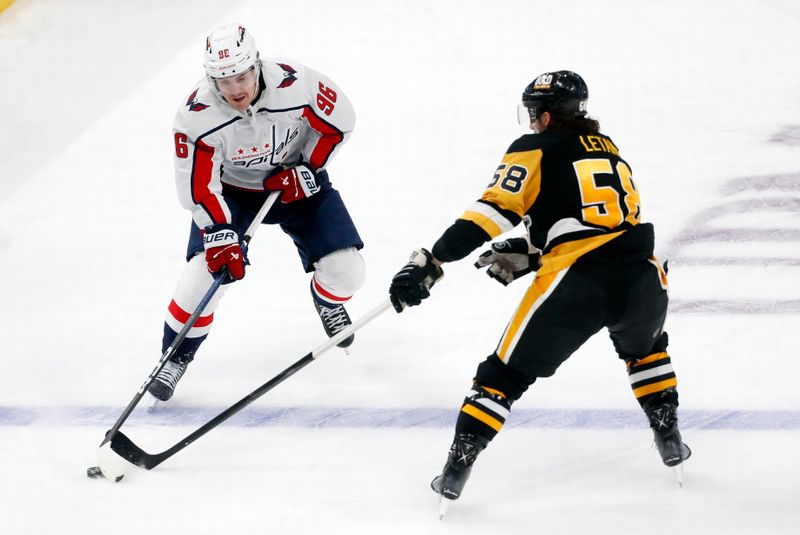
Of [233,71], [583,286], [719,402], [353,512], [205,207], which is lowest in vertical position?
[719,402]

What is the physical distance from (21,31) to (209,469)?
3.48 m

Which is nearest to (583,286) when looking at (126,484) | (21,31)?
(126,484)

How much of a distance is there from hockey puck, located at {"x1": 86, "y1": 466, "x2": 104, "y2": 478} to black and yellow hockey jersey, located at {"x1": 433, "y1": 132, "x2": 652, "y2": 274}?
124 cm

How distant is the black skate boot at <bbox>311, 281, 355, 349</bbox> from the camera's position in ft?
11.4

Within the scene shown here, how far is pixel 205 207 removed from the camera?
3.10m

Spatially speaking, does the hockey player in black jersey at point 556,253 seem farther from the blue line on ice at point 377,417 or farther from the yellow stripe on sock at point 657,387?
the blue line on ice at point 377,417

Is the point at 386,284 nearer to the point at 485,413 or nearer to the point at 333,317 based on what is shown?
the point at 333,317

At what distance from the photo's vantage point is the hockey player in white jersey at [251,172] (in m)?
3.01

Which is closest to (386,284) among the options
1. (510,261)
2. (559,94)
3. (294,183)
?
(294,183)

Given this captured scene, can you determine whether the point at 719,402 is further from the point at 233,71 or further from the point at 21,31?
the point at 21,31

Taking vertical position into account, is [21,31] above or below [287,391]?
above

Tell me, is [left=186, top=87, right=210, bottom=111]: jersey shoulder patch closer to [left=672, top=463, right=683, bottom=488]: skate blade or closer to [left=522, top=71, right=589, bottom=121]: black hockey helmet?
[left=522, top=71, right=589, bottom=121]: black hockey helmet

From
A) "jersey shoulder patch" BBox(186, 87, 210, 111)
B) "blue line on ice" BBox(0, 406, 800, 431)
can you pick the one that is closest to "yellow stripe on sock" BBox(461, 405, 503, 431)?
"blue line on ice" BBox(0, 406, 800, 431)

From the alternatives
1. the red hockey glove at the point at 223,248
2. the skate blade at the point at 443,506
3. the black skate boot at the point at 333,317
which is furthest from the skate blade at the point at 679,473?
the red hockey glove at the point at 223,248
